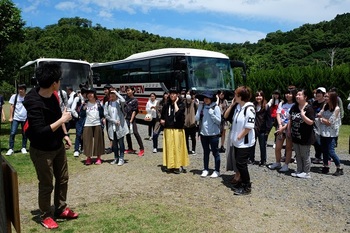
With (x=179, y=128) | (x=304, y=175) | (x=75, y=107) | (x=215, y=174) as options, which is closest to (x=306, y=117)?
(x=304, y=175)

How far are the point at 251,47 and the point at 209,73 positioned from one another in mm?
57587

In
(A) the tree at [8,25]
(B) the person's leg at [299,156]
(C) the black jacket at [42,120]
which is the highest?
(A) the tree at [8,25]

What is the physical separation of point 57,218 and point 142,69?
42.0 ft

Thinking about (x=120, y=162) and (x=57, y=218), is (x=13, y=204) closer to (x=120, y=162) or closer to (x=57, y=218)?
(x=57, y=218)

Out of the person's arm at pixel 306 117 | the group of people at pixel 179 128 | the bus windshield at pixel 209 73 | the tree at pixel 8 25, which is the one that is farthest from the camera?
the bus windshield at pixel 209 73

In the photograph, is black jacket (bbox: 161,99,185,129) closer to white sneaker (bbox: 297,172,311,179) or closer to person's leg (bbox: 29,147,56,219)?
white sneaker (bbox: 297,172,311,179)

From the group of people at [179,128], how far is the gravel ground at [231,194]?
342 millimetres

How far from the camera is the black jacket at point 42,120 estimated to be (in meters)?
3.98

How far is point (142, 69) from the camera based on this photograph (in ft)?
55.2

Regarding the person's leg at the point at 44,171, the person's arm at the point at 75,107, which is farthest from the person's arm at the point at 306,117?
the person's arm at the point at 75,107

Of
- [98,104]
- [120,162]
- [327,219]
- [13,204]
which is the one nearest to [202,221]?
[327,219]

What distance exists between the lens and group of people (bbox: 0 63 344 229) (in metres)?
4.11

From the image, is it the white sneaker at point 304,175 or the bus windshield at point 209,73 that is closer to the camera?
the white sneaker at point 304,175

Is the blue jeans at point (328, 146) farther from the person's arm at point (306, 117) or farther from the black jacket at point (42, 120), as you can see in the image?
the black jacket at point (42, 120)
